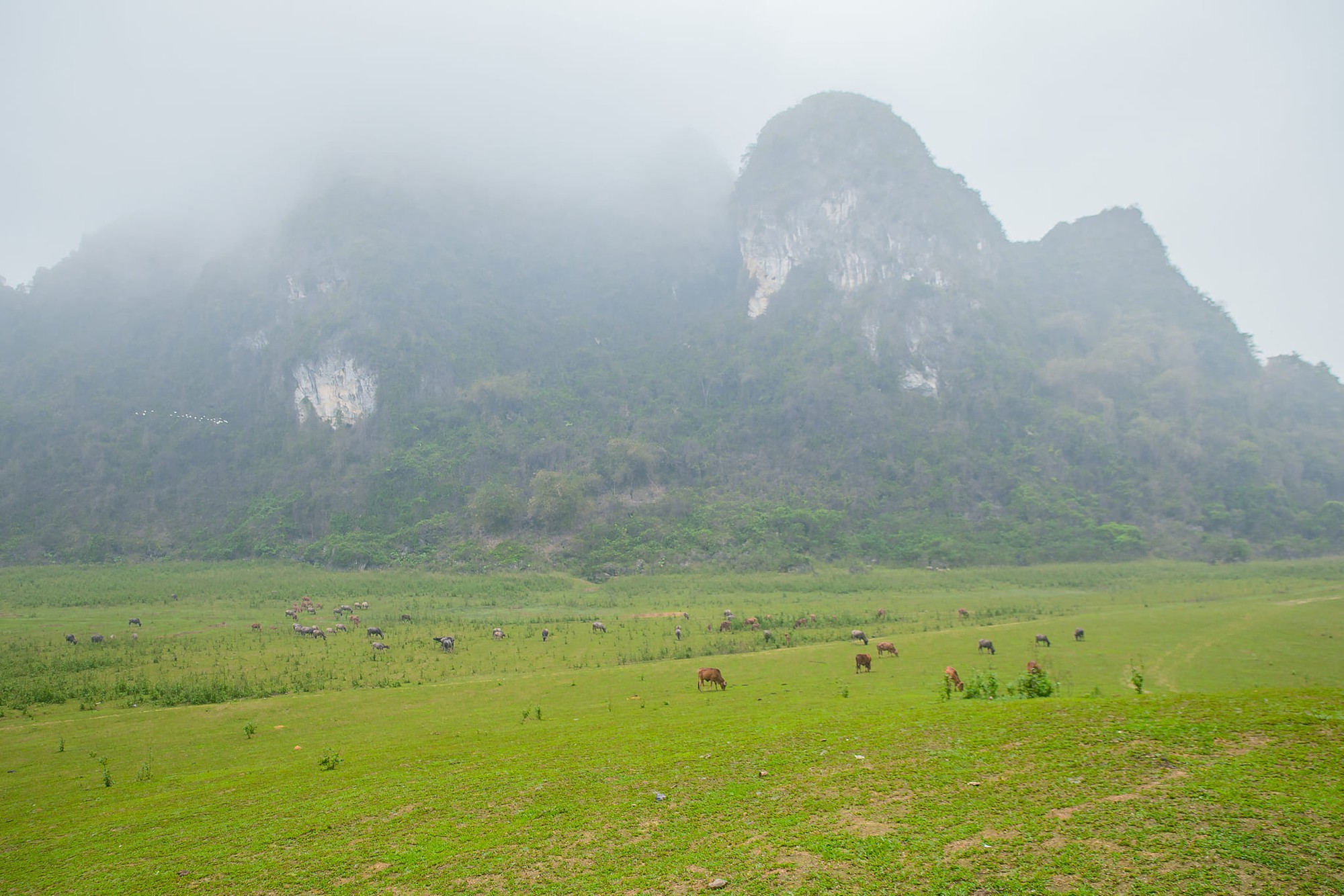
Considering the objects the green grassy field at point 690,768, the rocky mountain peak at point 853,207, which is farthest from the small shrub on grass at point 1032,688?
the rocky mountain peak at point 853,207

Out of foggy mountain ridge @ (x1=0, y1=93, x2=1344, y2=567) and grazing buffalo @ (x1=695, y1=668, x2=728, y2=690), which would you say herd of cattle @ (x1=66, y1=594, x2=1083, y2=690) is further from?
foggy mountain ridge @ (x1=0, y1=93, x2=1344, y2=567)

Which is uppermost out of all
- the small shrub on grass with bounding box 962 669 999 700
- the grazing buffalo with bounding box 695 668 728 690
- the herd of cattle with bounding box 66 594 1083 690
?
the small shrub on grass with bounding box 962 669 999 700

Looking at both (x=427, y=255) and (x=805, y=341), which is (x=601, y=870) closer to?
(x=805, y=341)

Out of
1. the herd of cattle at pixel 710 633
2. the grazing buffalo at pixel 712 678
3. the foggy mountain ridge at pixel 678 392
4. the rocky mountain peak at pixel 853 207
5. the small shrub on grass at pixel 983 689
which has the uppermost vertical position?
the rocky mountain peak at pixel 853 207

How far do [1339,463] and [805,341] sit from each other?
74532mm

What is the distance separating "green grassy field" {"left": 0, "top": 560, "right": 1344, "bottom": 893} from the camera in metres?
6.64

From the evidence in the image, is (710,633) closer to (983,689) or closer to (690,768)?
(983,689)

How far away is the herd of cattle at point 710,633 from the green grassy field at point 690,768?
2.37 feet

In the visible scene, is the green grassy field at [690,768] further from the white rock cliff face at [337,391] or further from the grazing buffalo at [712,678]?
the white rock cliff face at [337,391]

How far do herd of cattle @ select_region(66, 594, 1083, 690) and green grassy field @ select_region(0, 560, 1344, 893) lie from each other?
721mm

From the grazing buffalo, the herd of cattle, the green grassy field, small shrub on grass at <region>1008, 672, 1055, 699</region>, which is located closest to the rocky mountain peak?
the herd of cattle

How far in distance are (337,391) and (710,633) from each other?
9476 centimetres

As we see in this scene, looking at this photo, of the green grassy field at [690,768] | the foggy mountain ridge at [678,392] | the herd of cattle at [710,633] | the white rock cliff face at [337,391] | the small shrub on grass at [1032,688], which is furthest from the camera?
the white rock cliff face at [337,391]

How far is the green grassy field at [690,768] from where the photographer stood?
21.8 feet
